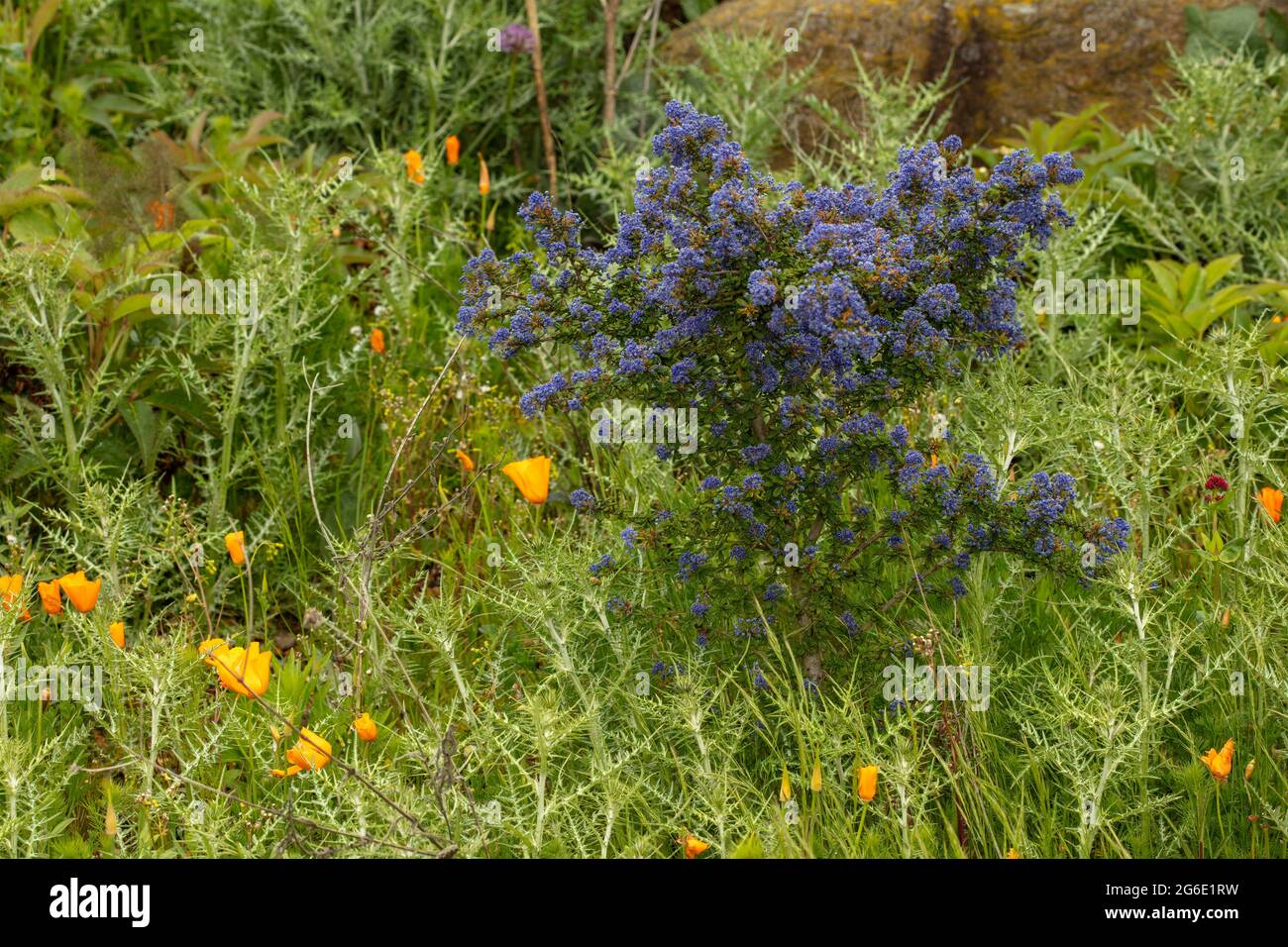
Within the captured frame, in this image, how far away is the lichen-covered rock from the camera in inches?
234

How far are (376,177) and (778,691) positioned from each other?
2.61m

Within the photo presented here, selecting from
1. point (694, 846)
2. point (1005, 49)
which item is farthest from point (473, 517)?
point (1005, 49)

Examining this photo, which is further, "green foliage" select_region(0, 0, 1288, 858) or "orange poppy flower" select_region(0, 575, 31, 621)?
"orange poppy flower" select_region(0, 575, 31, 621)

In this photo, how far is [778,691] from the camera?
307 cm

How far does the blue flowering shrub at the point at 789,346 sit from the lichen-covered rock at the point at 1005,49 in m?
3.02

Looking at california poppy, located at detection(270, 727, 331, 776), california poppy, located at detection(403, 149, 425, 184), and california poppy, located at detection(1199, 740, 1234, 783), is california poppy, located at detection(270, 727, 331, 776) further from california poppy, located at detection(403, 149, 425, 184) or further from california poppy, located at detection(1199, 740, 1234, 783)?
california poppy, located at detection(403, 149, 425, 184)

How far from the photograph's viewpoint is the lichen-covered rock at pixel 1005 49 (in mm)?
5949

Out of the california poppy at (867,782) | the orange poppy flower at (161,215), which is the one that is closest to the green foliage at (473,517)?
the orange poppy flower at (161,215)

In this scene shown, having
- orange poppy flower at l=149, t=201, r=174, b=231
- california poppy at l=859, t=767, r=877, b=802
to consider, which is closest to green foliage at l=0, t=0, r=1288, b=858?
orange poppy flower at l=149, t=201, r=174, b=231

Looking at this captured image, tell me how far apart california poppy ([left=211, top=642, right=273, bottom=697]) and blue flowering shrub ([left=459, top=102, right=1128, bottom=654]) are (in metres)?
0.76

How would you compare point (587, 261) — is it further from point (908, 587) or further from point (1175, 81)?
point (1175, 81)

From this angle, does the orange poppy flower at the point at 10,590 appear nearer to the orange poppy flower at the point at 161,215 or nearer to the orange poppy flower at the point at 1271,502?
the orange poppy flower at the point at 161,215

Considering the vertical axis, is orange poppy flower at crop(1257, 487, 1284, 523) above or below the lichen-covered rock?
below
